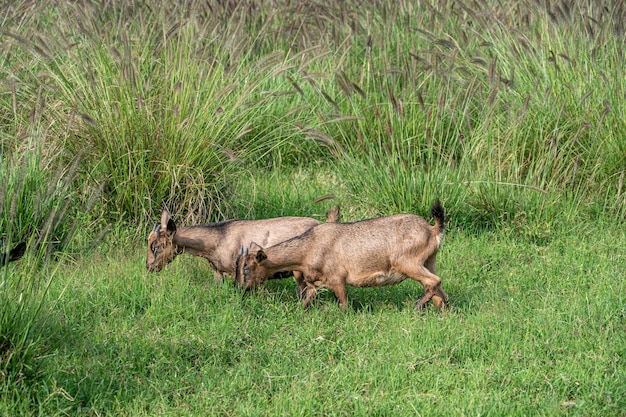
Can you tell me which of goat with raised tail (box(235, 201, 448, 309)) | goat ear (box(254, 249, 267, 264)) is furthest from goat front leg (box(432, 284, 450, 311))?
goat ear (box(254, 249, 267, 264))

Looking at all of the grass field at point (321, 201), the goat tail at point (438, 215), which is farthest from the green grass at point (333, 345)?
the goat tail at point (438, 215)

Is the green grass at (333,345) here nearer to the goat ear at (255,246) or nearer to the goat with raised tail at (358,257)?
the goat with raised tail at (358,257)

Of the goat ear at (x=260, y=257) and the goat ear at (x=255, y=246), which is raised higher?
the goat ear at (x=255, y=246)

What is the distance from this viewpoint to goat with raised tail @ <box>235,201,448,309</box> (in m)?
7.30

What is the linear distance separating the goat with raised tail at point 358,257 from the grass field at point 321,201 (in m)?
0.19

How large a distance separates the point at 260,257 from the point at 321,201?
2276 mm

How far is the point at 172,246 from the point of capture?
7930 millimetres

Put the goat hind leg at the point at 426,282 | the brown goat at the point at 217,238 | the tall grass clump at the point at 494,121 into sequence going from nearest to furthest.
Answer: the goat hind leg at the point at 426,282 < the brown goat at the point at 217,238 < the tall grass clump at the point at 494,121

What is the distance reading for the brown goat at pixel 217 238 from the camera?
25.8 ft

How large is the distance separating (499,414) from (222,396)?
5.37ft

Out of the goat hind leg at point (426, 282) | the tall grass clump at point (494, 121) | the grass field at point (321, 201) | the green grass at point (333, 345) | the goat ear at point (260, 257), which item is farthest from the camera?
the tall grass clump at point (494, 121)

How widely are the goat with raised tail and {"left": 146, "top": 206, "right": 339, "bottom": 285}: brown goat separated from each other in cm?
35

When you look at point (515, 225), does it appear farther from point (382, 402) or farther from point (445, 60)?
point (382, 402)

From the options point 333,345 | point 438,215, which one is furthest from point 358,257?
point 333,345
